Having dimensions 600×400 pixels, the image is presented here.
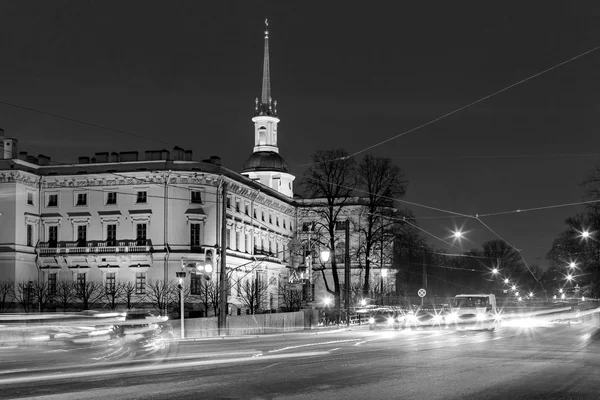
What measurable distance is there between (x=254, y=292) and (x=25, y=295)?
22013mm

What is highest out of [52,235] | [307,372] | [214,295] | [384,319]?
[52,235]

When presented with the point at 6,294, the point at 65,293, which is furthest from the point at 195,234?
the point at 6,294

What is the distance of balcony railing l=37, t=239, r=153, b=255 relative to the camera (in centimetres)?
8088

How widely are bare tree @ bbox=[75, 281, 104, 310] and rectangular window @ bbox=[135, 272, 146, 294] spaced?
3.11 metres

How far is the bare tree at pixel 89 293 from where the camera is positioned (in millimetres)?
76375

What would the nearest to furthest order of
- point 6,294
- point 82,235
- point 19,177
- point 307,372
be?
point 307,372 < point 6,294 < point 19,177 < point 82,235

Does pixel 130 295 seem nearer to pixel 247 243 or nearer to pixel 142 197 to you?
pixel 142 197

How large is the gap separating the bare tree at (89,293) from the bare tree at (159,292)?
168 inches

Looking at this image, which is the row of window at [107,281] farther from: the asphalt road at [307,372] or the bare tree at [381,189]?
the asphalt road at [307,372]

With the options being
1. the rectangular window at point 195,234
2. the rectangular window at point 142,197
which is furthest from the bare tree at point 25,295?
the rectangular window at point 195,234

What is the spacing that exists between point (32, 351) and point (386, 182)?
52.6 meters

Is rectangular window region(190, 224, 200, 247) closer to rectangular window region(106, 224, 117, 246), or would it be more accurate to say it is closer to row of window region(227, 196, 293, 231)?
row of window region(227, 196, 293, 231)

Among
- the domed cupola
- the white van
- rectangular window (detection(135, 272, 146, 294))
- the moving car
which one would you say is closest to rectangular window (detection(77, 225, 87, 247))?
rectangular window (detection(135, 272, 146, 294))

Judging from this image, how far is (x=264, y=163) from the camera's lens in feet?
393
